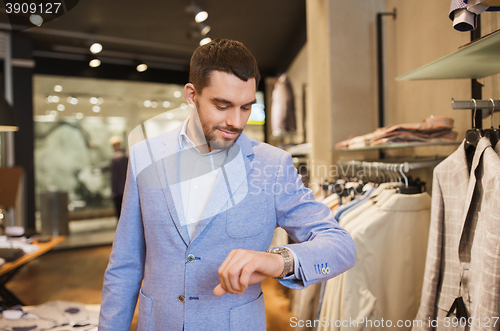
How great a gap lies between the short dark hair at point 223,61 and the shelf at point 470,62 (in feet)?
2.19

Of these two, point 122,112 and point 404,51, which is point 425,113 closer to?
point 404,51

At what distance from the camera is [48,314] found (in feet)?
5.96

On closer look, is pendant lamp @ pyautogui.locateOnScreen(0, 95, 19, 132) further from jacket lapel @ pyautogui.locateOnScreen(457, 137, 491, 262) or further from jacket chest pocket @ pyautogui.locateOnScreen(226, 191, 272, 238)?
jacket lapel @ pyautogui.locateOnScreen(457, 137, 491, 262)

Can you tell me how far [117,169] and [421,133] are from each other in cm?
465

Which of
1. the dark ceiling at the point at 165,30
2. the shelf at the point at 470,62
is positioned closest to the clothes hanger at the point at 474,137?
the shelf at the point at 470,62

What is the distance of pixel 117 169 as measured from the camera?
17.0 feet

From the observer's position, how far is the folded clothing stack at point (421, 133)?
1540 millimetres

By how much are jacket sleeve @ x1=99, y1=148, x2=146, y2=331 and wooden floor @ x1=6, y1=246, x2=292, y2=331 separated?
1.83m

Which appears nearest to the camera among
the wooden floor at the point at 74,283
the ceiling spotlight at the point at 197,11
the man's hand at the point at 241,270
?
the man's hand at the point at 241,270

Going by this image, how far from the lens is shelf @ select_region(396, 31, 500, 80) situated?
95 centimetres

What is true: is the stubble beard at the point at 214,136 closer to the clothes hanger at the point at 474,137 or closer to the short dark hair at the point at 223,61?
the short dark hair at the point at 223,61

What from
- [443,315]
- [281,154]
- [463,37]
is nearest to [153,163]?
[281,154]

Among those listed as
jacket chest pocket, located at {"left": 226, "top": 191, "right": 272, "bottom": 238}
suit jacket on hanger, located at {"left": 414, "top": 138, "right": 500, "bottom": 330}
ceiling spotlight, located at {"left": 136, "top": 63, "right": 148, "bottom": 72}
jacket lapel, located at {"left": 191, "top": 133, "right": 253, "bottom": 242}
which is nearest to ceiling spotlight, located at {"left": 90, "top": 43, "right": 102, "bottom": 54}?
ceiling spotlight, located at {"left": 136, "top": 63, "right": 148, "bottom": 72}

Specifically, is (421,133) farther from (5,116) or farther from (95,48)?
(95,48)
